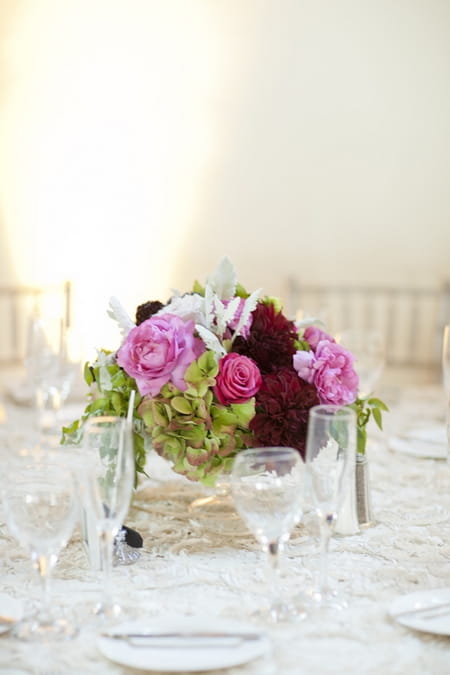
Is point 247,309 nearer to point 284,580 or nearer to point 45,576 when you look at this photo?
point 284,580

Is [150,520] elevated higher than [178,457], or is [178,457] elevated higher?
[178,457]

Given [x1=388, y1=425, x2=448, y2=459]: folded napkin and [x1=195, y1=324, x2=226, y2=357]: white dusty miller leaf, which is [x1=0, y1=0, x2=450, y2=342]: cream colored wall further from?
[x1=195, y1=324, x2=226, y2=357]: white dusty miller leaf

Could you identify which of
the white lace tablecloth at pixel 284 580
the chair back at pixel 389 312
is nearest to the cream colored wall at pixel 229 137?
the chair back at pixel 389 312

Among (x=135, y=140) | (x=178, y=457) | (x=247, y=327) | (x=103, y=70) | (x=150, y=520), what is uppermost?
(x=103, y=70)

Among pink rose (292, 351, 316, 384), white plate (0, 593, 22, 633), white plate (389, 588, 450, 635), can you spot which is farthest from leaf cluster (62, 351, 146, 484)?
white plate (389, 588, 450, 635)

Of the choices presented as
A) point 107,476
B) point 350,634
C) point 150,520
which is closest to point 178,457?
point 150,520

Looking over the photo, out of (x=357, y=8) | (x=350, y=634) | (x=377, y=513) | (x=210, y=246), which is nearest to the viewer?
(x=350, y=634)

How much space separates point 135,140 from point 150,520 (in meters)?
2.79

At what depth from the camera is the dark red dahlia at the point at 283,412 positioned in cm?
147

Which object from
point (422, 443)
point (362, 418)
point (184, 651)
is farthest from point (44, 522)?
point (422, 443)

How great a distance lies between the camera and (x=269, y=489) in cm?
115

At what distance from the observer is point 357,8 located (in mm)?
3906

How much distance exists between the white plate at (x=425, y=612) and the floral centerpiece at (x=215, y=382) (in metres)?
0.32

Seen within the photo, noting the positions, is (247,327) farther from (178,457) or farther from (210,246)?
(210,246)
